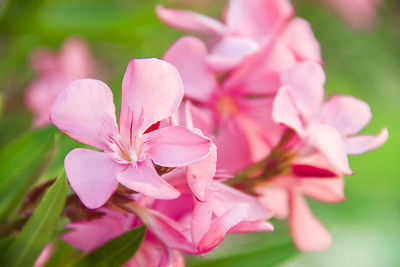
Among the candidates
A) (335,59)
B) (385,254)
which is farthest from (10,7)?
(385,254)

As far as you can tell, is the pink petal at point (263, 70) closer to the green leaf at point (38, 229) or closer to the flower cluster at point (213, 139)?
the flower cluster at point (213, 139)

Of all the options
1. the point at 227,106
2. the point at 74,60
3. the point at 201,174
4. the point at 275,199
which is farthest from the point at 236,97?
the point at 74,60

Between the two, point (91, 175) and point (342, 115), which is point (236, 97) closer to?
point (342, 115)

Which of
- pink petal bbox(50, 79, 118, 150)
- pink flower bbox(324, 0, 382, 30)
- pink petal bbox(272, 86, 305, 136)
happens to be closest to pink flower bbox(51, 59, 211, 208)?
pink petal bbox(50, 79, 118, 150)

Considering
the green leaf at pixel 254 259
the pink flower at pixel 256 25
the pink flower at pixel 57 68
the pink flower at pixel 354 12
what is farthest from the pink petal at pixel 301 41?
the pink flower at pixel 354 12

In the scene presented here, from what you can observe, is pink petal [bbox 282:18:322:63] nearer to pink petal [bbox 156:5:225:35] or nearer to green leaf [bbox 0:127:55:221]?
pink petal [bbox 156:5:225:35]

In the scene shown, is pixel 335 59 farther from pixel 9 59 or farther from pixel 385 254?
pixel 9 59

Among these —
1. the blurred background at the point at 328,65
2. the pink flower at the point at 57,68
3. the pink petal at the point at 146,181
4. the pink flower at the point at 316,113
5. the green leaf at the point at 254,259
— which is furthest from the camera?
the blurred background at the point at 328,65
